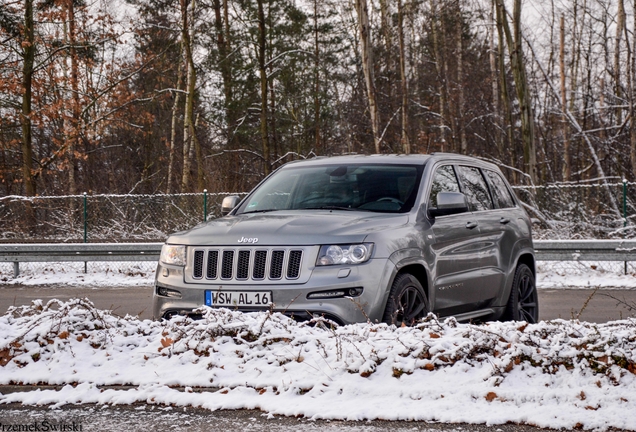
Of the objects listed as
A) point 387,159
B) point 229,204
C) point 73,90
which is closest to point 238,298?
point 229,204

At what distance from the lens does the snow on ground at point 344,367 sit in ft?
15.9

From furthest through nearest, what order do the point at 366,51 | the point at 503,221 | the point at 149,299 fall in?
the point at 366,51, the point at 149,299, the point at 503,221

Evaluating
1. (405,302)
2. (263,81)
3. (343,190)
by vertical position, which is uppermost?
(263,81)

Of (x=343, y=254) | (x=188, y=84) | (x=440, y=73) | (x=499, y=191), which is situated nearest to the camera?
(x=343, y=254)

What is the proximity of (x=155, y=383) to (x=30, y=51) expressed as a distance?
80.9 feet

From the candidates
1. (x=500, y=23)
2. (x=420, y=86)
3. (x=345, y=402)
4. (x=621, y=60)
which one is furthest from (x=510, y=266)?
(x=420, y=86)

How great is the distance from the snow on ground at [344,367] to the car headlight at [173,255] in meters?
0.54

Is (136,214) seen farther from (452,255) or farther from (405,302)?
(405,302)

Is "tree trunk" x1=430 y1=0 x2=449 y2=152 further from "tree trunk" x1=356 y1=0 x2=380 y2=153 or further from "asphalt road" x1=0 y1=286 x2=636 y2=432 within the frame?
"asphalt road" x1=0 y1=286 x2=636 y2=432

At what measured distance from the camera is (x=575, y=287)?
1408 centimetres

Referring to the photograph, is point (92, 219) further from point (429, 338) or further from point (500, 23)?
point (429, 338)

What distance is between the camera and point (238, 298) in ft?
20.7

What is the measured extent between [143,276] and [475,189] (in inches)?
386

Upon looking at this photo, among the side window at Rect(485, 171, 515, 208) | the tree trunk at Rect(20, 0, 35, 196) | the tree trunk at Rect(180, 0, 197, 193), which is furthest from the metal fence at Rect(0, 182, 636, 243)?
the side window at Rect(485, 171, 515, 208)
